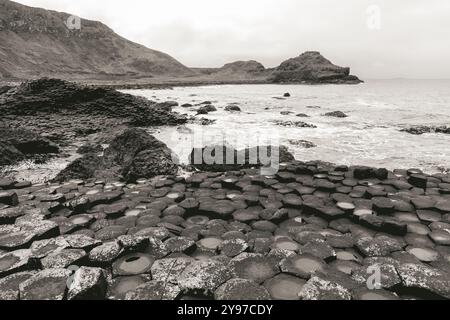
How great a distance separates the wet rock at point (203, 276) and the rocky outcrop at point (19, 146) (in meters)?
7.18

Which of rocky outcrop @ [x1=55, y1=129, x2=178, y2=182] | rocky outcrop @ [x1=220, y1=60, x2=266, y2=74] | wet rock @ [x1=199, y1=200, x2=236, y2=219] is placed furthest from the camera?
rocky outcrop @ [x1=220, y1=60, x2=266, y2=74]

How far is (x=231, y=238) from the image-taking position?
4.25 metres

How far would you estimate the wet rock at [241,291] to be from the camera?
9.85ft

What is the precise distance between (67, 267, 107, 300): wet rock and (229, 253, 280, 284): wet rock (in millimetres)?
1252

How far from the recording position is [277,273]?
344cm

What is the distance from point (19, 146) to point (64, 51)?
112 m

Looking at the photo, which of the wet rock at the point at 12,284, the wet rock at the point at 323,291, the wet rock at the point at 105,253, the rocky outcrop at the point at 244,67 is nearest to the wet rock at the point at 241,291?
the wet rock at the point at 323,291

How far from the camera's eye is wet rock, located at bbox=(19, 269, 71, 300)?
2956 mm

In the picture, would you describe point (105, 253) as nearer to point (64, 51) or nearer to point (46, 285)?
point (46, 285)

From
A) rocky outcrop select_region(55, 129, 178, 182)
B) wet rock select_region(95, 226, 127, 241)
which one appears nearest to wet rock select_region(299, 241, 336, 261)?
wet rock select_region(95, 226, 127, 241)

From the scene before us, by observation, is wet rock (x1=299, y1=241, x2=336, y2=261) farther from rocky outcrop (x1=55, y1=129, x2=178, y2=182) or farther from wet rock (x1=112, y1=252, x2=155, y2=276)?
rocky outcrop (x1=55, y1=129, x2=178, y2=182)
